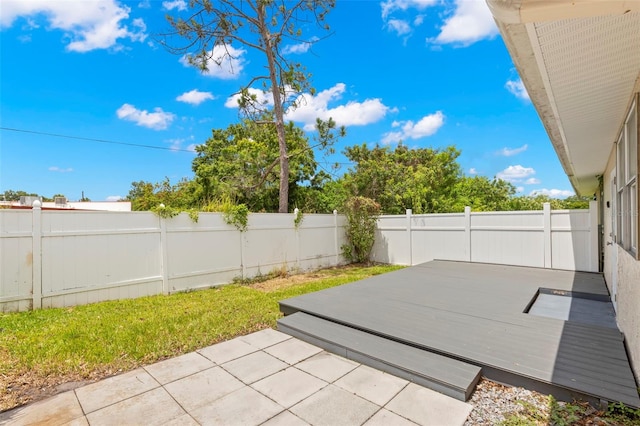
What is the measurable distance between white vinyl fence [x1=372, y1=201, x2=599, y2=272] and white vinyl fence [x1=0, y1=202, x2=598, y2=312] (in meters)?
0.02

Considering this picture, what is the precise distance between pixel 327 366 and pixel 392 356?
0.65 metres

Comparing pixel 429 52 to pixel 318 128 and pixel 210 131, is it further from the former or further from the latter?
pixel 210 131

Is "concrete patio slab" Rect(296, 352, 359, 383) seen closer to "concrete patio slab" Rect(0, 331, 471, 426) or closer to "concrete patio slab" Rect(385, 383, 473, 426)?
"concrete patio slab" Rect(0, 331, 471, 426)

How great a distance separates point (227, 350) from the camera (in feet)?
11.3

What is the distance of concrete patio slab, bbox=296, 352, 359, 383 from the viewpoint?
2832 millimetres

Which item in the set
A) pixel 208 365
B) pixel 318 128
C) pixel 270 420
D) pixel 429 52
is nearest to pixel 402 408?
pixel 270 420

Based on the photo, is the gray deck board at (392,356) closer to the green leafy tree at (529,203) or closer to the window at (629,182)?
the window at (629,182)

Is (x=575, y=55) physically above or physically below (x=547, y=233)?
above

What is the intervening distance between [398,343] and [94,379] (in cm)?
297

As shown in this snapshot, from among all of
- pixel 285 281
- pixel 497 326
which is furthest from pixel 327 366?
pixel 285 281

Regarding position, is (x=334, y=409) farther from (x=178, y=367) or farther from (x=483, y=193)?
(x=483, y=193)

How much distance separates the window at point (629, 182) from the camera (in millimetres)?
2381

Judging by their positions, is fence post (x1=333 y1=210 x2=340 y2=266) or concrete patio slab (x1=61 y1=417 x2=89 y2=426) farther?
fence post (x1=333 y1=210 x2=340 y2=266)

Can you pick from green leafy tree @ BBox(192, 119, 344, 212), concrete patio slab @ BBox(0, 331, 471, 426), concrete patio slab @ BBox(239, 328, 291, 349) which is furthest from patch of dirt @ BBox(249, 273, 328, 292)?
green leafy tree @ BBox(192, 119, 344, 212)
